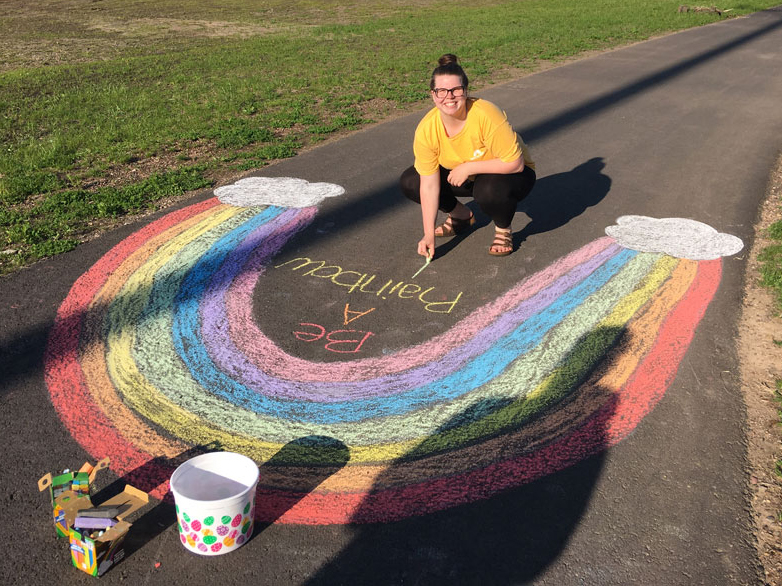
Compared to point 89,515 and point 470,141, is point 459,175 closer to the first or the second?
point 470,141

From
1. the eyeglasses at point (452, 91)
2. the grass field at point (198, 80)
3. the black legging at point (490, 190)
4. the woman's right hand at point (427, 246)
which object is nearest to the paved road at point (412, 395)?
the woman's right hand at point (427, 246)

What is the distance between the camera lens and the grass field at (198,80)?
6.07 metres

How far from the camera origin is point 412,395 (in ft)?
11.3

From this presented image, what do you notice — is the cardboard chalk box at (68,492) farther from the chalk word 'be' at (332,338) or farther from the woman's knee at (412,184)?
the woman's knee at (412,184)

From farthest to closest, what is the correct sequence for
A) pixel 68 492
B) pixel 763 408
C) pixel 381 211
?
1. pixel 381 211
2. pixel 763 408
3. pixel 68 492

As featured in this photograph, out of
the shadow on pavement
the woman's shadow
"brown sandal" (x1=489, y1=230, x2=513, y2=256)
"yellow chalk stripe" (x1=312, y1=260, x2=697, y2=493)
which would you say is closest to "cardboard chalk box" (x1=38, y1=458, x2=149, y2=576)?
"yellow chalk stripe" (x1=312, y1=260, x2=697, y2=493)

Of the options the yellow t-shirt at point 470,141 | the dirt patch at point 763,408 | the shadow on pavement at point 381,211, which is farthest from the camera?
the yellow t-shirt at point 470,141

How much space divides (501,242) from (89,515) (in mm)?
3338

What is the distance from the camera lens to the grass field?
19.9 ft

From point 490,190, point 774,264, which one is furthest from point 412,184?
point 774,264

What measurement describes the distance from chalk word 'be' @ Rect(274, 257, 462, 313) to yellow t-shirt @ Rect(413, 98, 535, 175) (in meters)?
0.81

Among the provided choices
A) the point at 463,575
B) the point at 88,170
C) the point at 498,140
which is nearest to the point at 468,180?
the point at 498,140

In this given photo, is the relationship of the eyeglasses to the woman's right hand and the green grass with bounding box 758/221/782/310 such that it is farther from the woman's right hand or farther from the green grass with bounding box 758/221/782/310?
the green grass with bounding box 758/221/782/310

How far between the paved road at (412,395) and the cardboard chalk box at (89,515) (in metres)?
0.07
